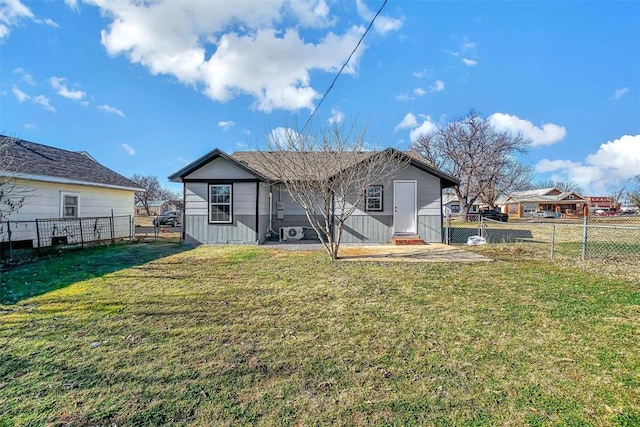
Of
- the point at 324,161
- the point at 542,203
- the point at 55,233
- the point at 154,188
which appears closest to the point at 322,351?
the point at 324,161

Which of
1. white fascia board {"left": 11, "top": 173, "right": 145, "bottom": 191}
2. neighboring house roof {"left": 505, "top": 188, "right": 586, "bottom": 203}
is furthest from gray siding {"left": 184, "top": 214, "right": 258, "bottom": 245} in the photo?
neighboring house roof {"left": 505, "top": 188, "right": 586, "bottom": 203}

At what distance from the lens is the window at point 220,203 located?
11.1 metres

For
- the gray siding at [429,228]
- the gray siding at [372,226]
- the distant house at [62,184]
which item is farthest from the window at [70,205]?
the gray siding at [429,228]

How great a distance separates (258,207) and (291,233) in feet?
6.12

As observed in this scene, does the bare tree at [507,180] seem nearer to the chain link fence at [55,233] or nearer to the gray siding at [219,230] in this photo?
the gray siding at [219,230]

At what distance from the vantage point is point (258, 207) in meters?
11.0

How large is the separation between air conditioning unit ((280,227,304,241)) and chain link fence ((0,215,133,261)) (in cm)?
696

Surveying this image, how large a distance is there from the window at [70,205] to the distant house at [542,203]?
5602cm

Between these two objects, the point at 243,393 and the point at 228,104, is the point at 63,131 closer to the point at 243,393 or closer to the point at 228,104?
the point at 228,104

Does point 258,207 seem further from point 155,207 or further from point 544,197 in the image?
point 544,197

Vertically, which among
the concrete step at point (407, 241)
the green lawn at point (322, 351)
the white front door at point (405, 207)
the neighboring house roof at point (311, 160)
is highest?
the neighboring house roof at point (311, 160)

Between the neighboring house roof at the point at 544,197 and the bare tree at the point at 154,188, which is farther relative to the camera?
the bare tree at the point at 154,188

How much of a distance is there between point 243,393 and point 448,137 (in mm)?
35681

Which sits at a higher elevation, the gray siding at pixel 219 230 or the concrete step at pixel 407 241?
the gray siding at pixel 219 230
